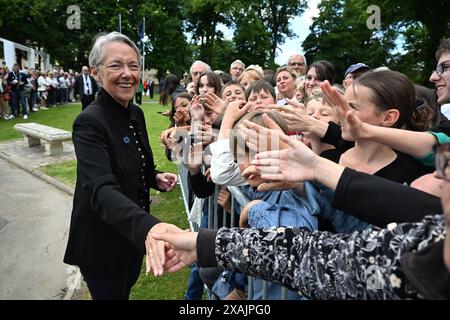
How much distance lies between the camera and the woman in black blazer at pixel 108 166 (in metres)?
2.00

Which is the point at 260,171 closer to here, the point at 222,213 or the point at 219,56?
the point at 222,213

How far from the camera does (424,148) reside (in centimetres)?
187

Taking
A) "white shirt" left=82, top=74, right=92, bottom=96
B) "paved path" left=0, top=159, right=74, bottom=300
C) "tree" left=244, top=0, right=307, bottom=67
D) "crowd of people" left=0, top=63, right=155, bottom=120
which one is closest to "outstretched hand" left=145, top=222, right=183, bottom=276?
"paved path" left=0, top=159, right=74, bottom=300

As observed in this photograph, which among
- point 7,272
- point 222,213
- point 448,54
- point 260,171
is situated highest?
point 448,54

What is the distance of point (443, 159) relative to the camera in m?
0.90

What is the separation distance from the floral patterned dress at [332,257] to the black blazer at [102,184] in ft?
2.40

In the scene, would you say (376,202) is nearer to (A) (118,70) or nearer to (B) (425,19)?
(A) (118,70)

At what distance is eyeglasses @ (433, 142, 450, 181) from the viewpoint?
35.4 inches

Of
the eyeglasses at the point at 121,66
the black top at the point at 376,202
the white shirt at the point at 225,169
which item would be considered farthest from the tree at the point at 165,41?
the black top at the point at 376,202

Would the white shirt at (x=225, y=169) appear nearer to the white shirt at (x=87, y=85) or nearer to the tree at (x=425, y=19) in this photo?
the white shirt at (x=87, y=85)


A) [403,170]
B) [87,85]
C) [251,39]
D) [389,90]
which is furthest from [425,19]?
[403,170]

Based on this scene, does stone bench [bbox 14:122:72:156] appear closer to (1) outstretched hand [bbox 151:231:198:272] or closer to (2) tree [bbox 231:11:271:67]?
(1) outstretched hand [bbox 151:231:198:272]
